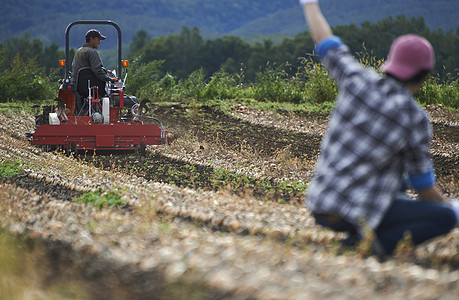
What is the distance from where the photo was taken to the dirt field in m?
2.89

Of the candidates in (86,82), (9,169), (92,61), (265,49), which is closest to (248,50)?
(265,49)

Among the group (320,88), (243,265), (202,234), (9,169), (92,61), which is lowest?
(9,169)

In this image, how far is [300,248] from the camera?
3.74m

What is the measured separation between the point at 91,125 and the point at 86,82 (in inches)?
33.7

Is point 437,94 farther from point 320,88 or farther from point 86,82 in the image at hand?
point 86,82

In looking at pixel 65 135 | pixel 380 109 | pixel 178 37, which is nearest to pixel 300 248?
pixel 380 109

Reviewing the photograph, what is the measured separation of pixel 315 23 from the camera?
3584mm

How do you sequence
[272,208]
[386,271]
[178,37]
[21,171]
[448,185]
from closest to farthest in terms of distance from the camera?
[386,271] → [272,208] → [448,185] → [21,171] → [178,37]

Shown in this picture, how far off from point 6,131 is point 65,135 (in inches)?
132

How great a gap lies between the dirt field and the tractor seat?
1097mm

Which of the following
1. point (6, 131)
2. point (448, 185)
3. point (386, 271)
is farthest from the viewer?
point (6, 131)

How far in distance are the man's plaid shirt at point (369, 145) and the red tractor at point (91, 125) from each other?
18.8ft

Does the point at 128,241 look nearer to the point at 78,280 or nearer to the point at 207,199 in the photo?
the point at 78,280

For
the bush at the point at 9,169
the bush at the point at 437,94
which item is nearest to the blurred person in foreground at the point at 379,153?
the bush at the point at 9,169
